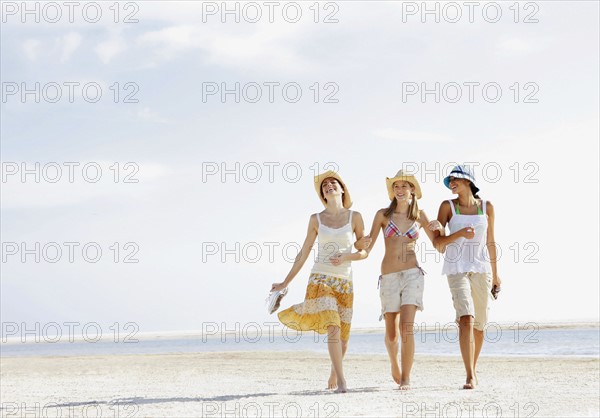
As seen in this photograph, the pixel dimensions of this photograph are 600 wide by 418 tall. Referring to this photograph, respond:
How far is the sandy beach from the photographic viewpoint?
279 inches

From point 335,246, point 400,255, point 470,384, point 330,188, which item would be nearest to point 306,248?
point 335,246

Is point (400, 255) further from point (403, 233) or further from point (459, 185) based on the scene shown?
point (459, 185)

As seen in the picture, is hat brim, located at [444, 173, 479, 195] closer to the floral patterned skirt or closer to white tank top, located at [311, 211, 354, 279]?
white tank top, located at [311, 211, 354, 279]

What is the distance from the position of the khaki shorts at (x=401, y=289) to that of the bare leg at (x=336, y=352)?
59cm

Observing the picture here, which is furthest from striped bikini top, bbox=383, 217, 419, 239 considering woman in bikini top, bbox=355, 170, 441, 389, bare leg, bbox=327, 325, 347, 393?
bare leg, bbox=327, 325, 347, 393

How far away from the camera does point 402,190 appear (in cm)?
832

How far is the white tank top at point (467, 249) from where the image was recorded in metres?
8.23

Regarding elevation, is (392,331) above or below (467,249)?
below

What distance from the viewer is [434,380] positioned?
10062 mm

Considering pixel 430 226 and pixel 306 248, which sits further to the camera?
pixel 306 248

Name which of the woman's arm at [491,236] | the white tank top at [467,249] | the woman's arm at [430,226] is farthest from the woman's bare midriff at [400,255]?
the woman's arm at [491,236]

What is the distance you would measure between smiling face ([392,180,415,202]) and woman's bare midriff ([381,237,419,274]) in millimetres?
442

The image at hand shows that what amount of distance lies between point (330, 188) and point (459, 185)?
1364mm

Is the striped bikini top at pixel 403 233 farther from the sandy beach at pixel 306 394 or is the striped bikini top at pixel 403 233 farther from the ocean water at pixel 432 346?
the ocean water at pixel 432 346
